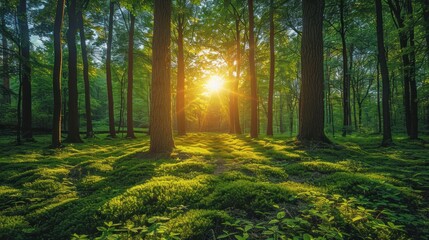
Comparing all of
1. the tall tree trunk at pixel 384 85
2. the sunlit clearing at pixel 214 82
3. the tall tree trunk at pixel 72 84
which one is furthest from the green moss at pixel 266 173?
the sunlit clearing at pixel 214 82

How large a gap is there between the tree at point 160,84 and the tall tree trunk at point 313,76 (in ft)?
17.9

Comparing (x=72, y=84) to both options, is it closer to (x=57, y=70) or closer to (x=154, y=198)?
(x=57, y=70)

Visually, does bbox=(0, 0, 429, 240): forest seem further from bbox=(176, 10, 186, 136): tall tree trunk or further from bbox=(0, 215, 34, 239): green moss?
bbox=(176, 10, 186, 136): tall tree trunk

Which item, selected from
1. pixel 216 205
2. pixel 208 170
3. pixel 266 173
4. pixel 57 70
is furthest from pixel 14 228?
pixel 57 70

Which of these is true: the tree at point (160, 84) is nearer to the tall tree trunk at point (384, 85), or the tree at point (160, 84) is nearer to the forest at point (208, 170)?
the forest at point (208, 170)

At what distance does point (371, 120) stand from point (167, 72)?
158ft

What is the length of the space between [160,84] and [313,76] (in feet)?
19.9

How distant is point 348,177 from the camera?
4.03 metres

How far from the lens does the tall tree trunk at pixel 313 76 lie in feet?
27.1

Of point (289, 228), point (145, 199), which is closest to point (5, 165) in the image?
point (145, 199)

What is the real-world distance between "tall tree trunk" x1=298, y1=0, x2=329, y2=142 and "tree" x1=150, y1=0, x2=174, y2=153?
17.9ft

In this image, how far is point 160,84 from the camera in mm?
7500

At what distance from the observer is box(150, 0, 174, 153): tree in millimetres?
7488

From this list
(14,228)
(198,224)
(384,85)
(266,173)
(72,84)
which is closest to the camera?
(198,224)
